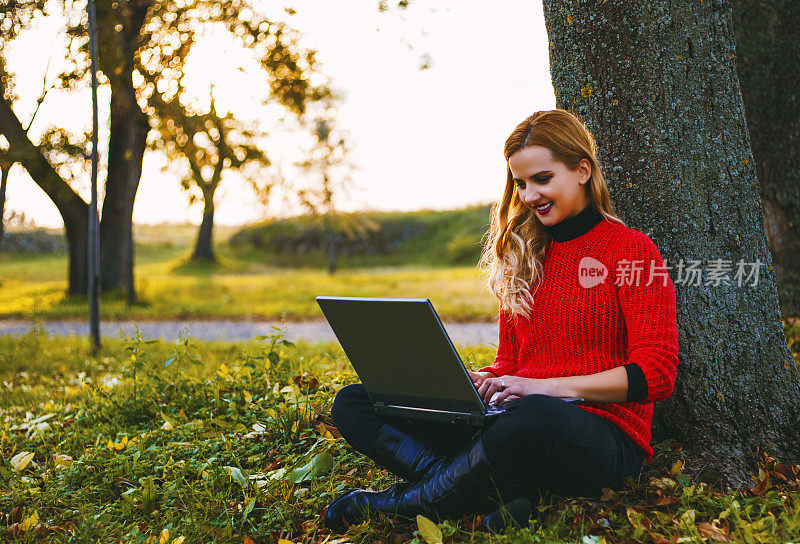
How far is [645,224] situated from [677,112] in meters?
0.53

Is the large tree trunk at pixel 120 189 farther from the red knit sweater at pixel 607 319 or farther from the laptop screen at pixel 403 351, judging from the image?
the red knit sweater at pixel 607 319

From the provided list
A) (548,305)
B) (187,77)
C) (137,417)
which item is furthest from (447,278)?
(548,305)

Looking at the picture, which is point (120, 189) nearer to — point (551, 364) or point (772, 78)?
point (772, 78)

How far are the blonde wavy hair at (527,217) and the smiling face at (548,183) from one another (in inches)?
1.0

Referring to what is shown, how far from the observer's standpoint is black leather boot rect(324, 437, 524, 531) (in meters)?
2.38

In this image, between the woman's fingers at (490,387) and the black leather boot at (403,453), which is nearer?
the woman's fingers at (490,387)

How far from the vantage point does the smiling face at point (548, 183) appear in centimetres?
263

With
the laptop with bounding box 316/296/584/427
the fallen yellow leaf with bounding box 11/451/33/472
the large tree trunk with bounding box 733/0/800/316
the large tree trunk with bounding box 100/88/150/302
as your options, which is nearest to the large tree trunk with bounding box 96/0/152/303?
the large tree trunk with bounding box 100/88/150/302

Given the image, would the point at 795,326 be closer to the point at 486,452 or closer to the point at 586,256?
the point at 586,256

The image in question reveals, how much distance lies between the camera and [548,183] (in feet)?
8.69

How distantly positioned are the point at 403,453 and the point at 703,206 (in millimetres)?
1774

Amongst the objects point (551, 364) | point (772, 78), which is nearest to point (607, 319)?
point (551, 364)

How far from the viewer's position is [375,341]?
Result: 8.16 feet

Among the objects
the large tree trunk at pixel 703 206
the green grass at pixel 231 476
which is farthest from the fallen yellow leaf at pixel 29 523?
the large tree trunk at pixel 703 206
